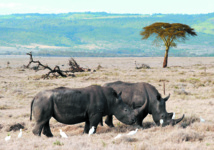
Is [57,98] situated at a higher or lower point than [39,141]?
higher

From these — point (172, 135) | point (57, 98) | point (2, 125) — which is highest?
point (57, 98)

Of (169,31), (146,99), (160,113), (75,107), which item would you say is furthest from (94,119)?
(169,31)

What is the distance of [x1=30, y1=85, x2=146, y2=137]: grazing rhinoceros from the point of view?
958 cm

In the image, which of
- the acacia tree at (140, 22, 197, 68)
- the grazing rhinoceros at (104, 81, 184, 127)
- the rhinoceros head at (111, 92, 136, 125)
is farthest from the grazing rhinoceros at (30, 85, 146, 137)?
the acacia tree at (140, 22, 197, 68)

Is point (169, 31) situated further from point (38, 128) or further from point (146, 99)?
point (38, 128)

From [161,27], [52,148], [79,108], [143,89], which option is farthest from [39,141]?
[161,27]

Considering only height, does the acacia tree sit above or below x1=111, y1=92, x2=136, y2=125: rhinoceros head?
above

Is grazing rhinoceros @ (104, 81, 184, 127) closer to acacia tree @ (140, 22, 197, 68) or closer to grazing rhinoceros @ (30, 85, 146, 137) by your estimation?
grazing rhinoceros @ (30, 85, 146, 137)

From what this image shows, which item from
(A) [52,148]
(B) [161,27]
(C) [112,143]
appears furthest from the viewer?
(B) [161,27]

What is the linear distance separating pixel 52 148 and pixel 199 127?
436 centimetres

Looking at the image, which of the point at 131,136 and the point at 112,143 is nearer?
the point at 112,143

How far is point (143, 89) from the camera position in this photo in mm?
10984

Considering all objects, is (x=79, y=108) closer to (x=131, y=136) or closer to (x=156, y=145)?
(x=131, y=136)

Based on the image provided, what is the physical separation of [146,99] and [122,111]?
1.03 m
